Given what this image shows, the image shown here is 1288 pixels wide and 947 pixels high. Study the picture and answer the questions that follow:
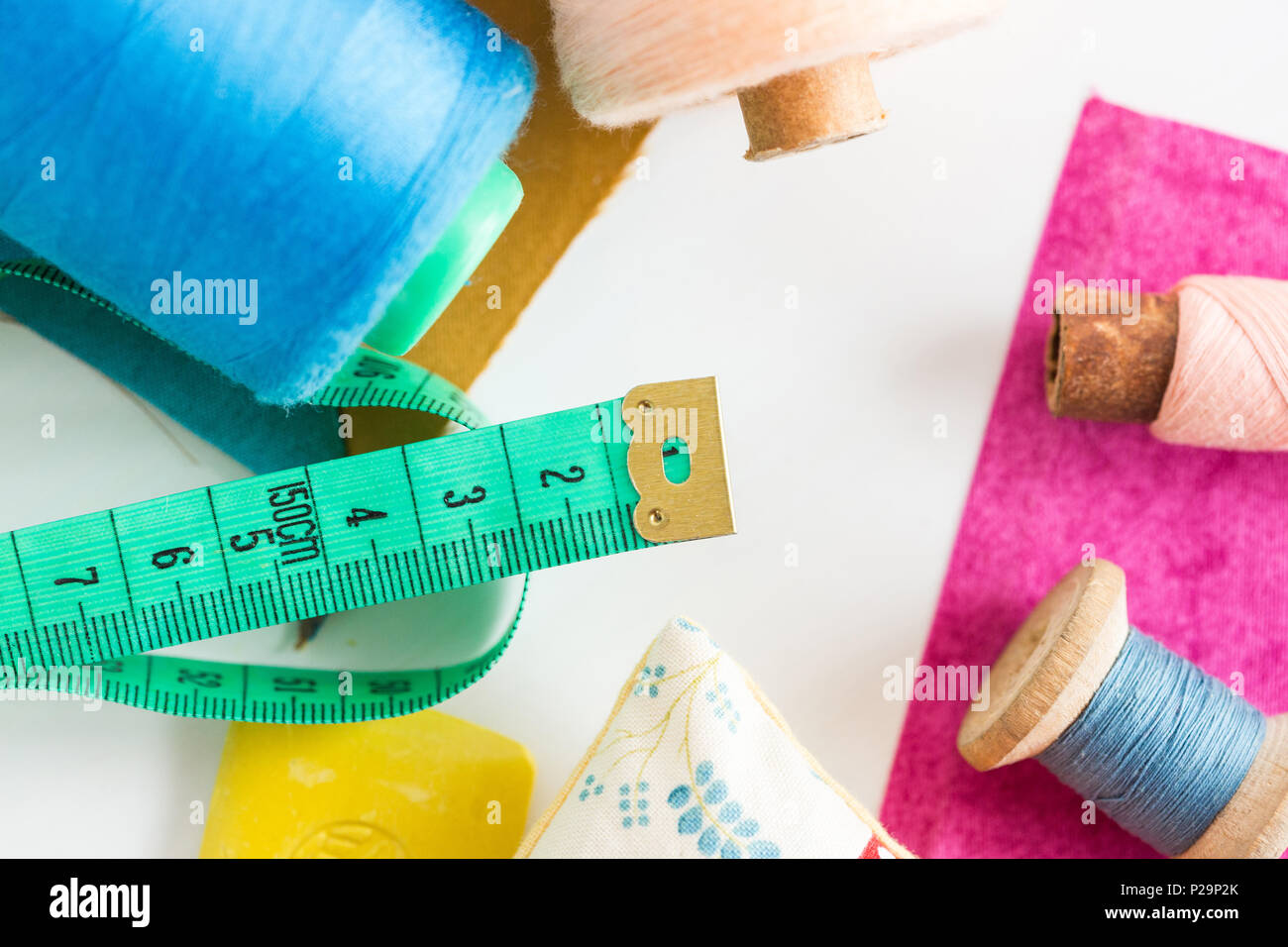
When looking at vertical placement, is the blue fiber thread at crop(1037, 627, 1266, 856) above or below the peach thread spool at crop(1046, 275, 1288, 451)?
below

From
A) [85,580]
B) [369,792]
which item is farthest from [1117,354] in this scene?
[85,580]

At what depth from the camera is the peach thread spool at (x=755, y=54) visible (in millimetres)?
875

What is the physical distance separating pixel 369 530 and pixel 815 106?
0.58 metres

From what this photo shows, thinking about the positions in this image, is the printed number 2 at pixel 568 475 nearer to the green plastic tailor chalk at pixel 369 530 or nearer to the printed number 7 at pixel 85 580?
the green plastic tailor chalk at pixel 369 530

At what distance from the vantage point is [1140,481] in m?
1.23

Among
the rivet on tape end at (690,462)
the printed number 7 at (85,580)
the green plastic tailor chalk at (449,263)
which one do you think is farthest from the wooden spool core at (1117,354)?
the printed number 7 at (85,580)

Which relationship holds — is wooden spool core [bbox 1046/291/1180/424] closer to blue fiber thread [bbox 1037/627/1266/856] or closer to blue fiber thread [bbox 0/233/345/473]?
blue fiber thread [bbox 1037/627/1266/856]

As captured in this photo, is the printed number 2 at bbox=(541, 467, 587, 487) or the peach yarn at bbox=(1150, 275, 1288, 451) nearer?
the printed number 2 at bbox=(541, 467, 587, 487)

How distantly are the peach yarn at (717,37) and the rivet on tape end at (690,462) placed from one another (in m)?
0.29

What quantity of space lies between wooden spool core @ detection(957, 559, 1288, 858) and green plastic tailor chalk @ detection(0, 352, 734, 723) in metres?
0.42

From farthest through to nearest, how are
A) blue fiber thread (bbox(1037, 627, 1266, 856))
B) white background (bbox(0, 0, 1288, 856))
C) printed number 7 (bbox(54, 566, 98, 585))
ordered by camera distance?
white background (bbox(0, 0, 1288, 856)) < blue fiber thread (bbox(1037, 627, 1266, 856)) < printed number 7 (bbox(54, 566, 98, 585))

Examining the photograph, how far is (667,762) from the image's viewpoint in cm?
95

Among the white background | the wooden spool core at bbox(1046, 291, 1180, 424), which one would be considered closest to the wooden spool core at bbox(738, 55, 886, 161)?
the white background

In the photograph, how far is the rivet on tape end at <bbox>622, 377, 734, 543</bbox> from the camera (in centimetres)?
86
